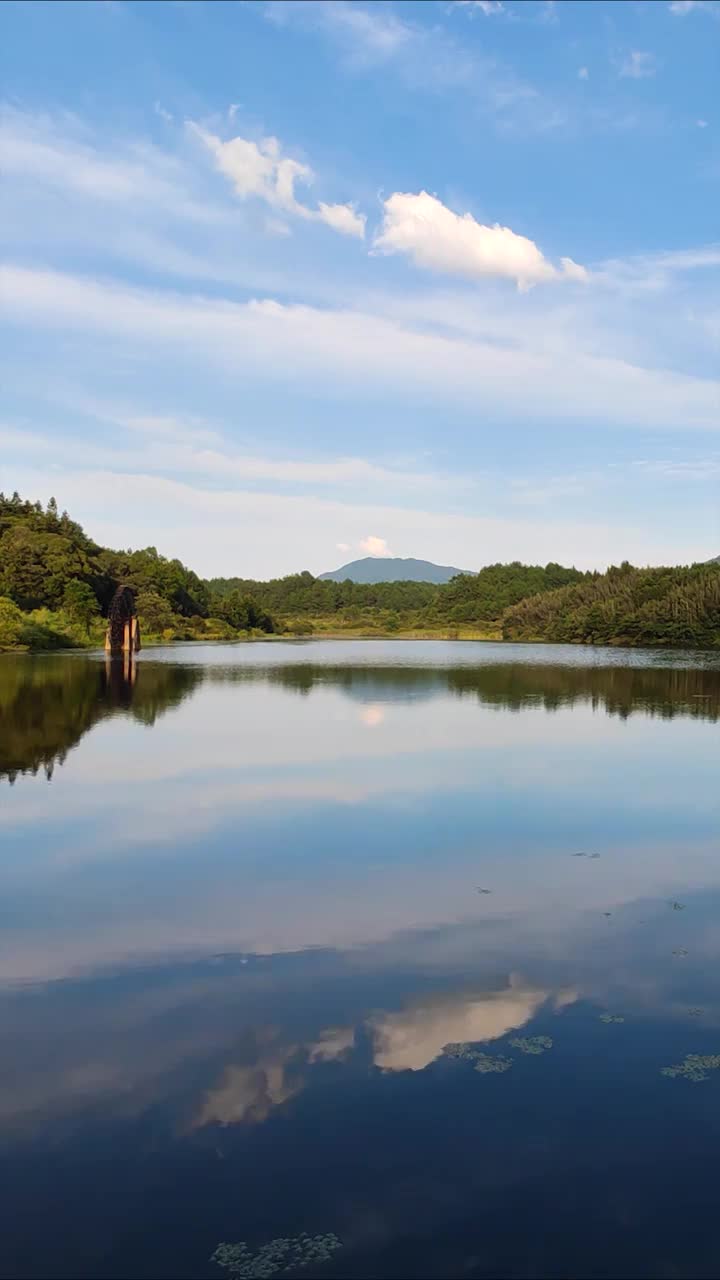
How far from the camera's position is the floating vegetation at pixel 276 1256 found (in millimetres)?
4445

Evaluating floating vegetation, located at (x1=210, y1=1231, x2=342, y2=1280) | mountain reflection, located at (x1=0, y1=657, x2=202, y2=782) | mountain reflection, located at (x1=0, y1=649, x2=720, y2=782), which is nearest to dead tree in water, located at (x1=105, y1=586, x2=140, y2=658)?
mountain reflection, located at (x1=0, y1=649, x2=720, y2=782)

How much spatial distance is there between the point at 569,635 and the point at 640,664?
54312 millimetres

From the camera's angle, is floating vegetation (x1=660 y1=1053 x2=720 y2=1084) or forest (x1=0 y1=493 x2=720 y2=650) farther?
forest (x1=0 y1=493 x2=720 y2=650)

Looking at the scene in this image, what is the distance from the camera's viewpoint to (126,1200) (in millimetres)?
4949

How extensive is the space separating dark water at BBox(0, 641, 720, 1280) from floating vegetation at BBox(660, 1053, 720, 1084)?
4cm

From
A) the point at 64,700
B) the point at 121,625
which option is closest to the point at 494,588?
the point at 121,625

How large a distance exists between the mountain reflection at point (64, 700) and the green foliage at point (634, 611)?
64.5 metres

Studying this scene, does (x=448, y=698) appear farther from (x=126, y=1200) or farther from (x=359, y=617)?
(x=359, y=617)

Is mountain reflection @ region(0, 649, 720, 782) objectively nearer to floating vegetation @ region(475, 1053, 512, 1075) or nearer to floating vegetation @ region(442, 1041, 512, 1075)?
floating vegetation @ region(442, 1041, 512, 1075)

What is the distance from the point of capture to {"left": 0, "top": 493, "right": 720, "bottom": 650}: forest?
276 ft

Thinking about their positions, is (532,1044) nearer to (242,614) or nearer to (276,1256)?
(276,1256)

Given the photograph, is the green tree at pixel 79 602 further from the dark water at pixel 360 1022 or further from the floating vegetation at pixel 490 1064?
the floating vegetation at pixel 490 1064

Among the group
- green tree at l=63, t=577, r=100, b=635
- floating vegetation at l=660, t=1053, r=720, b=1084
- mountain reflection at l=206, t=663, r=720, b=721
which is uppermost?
green tree at l=63, t=577, r=100, b=635

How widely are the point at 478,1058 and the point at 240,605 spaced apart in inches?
5158
